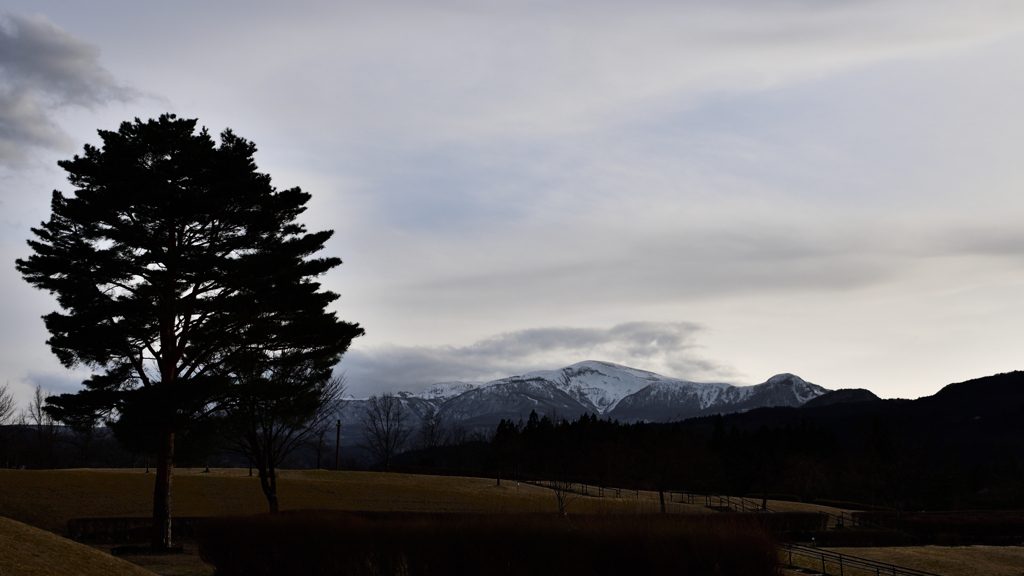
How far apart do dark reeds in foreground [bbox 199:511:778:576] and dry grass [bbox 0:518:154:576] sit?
152 inches

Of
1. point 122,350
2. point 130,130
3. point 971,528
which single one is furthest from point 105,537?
point 971,528

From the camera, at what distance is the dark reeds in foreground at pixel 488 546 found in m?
15.4

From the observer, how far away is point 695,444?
90188 mm

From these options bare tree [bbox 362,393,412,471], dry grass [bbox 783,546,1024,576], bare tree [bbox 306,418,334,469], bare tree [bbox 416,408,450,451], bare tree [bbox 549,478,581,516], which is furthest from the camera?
bare tree [bbox 416,408,450,451]

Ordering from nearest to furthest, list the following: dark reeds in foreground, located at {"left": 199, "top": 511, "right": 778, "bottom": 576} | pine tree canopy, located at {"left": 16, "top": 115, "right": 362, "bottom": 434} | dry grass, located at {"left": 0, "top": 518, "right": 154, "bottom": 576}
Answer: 1. dry grass, located at {"left": 0, "top": 518, "right": 154, "bottom": 576}
2. dark reeds in foreground, located at {"left": 199, "top": 511, "right": 778, "bottom": 576}
3. pine tree canopy, located at {"left": 16, "top": 115, "right": 362, "bottom": 434}

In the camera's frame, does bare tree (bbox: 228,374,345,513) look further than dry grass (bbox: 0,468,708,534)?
No

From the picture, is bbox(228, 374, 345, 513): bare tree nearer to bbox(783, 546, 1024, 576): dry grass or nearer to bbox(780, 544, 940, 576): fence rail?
bbox(780, 544, 940, 576): fence rail

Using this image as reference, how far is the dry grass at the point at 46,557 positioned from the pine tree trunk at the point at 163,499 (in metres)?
8.59

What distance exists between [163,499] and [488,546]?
51.5 ft

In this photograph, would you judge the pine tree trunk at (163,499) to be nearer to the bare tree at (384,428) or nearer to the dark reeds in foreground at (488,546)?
the dark reeds in foreground at (488,546)

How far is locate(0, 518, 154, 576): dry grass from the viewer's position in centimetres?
1368

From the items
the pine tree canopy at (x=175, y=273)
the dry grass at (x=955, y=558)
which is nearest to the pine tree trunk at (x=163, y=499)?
the pine tree canopy at (x=175, y=273)

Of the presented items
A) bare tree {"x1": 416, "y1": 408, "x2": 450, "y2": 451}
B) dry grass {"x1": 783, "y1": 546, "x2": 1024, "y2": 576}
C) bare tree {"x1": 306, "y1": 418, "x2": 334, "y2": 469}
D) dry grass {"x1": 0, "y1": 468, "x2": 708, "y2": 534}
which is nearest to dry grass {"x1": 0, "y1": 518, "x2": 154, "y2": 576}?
bare tree {"x1": 306, "y1": 418, "x2": 334, "y2": 469}

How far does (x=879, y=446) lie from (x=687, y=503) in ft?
105
